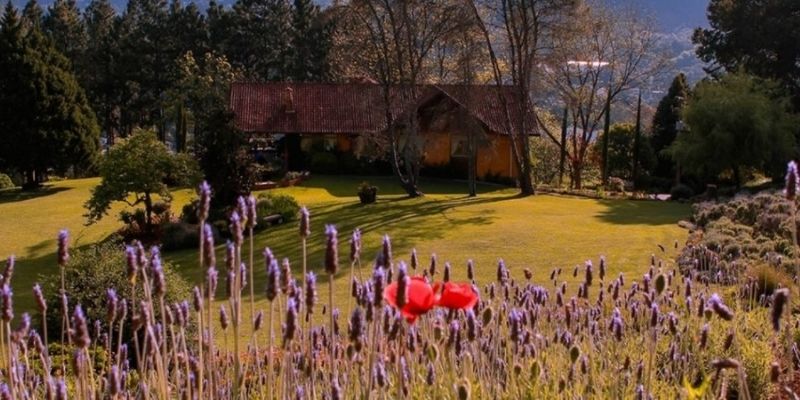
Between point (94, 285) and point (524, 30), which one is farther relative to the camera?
point (524, 30)

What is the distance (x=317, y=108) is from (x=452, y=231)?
2306 cm

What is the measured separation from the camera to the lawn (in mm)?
17578

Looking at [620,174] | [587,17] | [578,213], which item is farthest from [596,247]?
[620,174]

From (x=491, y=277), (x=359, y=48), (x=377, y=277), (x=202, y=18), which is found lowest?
(x=491, y=277)

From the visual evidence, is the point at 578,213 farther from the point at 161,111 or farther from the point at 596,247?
the point at 161,111

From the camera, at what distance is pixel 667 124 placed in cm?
4181

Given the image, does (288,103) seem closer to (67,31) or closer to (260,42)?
(260,42)

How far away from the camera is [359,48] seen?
99.1 ft

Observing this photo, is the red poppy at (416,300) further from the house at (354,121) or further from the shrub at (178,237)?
the house at (354,121)

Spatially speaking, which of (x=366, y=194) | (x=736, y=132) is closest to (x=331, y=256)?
(x=366, y=194)

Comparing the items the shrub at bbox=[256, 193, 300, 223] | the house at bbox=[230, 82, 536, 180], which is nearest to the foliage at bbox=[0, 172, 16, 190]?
the house at bbox=[230, 82, 536, 180]

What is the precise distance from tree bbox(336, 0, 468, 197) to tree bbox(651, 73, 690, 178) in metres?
14.8

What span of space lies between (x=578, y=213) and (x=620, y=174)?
18543 mm

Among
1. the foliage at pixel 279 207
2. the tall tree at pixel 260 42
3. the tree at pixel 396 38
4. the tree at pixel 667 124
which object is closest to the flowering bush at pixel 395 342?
the foliage at pixel 279 207
